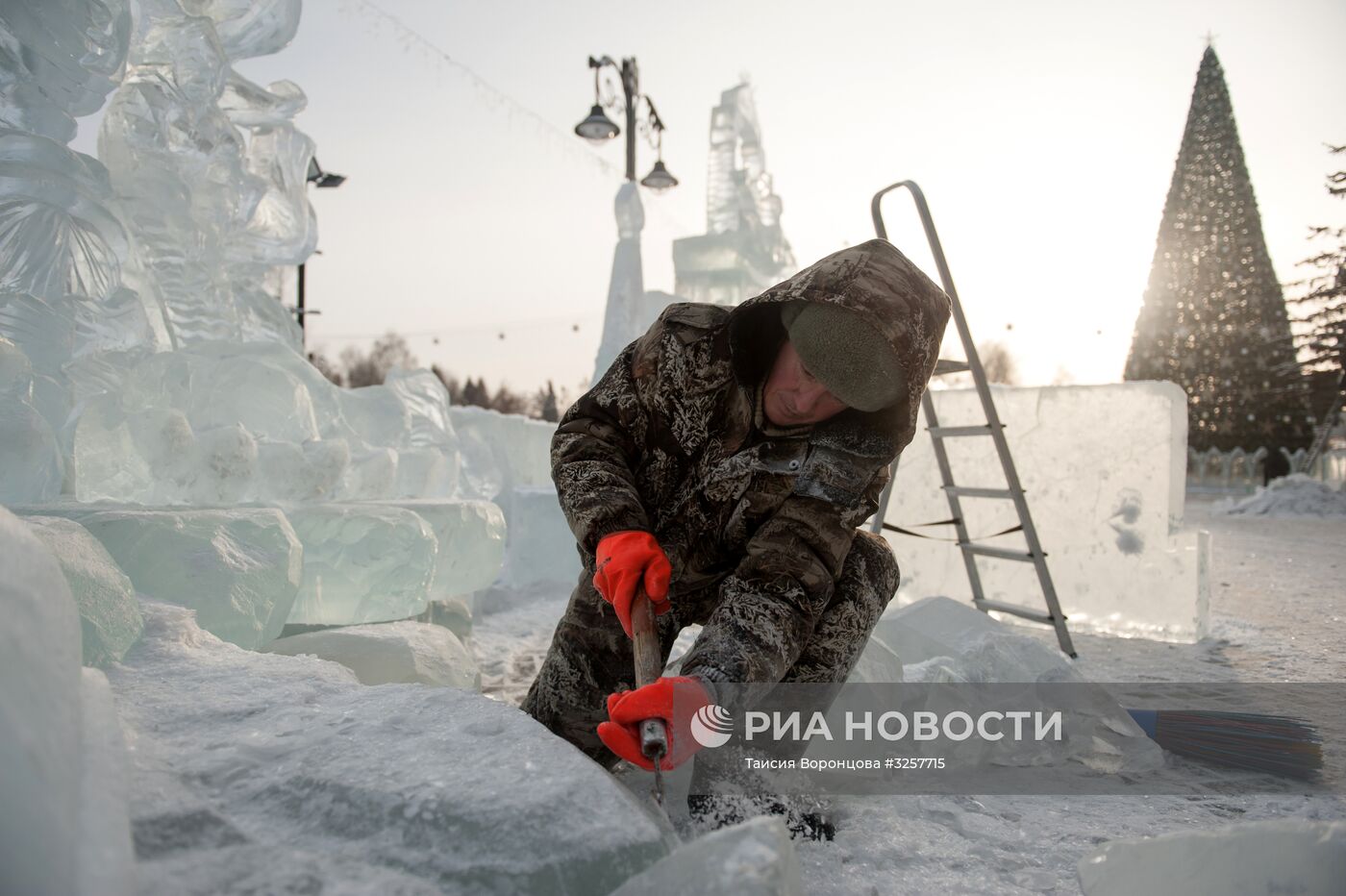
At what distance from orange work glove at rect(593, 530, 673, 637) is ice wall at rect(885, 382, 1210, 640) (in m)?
3.03

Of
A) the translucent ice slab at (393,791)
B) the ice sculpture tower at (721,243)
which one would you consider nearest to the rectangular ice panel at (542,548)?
the ice sculpture tower at (721,243)

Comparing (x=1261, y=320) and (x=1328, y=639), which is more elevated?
(x=1261, y=320)

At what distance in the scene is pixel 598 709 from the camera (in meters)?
1.70

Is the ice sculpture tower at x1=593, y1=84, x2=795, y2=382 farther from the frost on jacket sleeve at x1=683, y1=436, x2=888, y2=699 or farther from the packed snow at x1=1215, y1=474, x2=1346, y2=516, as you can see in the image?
the packed snow at x1=1215, y1=474, x2=1346, y2=516

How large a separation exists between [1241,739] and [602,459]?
1683 millimetres

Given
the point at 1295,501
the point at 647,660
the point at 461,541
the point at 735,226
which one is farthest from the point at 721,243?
the point at 1295,501

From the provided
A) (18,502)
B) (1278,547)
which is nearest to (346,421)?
(18,502)

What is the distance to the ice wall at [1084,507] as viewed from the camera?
357 cm

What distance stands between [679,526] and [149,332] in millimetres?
2196

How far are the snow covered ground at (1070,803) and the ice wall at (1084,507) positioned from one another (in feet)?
0.86

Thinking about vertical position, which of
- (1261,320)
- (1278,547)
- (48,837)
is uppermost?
(1261,320)

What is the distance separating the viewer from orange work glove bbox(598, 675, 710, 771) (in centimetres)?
115

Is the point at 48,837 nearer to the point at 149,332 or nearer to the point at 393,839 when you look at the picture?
the point at 393,839

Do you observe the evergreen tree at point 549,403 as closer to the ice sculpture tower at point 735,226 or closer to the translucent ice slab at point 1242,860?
the ice sculpture tower at point 735,226
